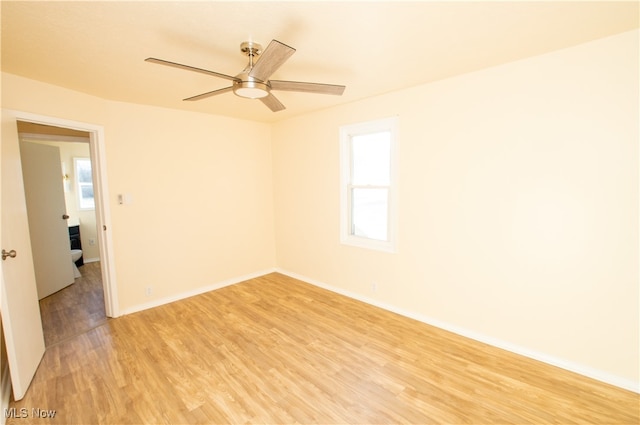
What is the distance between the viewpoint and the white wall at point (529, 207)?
1.98 m

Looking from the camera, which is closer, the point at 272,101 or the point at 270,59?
the point at 270,59

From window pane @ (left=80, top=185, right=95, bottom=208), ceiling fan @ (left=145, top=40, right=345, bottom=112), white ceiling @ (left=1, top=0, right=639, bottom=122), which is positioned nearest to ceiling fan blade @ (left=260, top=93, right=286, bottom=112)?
ceiling fan @ (left=145, top=40, right=345, bottom=112)

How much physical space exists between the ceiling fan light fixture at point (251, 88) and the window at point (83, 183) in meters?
5.28

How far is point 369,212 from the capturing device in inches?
142

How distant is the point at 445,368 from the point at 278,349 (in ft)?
4.66

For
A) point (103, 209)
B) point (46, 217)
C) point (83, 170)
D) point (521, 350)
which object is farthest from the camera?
point (83, 170)

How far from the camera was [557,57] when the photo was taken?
2.10 m

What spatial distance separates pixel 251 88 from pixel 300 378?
84.7 inches

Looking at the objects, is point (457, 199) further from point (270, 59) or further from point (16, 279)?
point (16, 279)

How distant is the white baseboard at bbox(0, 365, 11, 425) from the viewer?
1.81 m

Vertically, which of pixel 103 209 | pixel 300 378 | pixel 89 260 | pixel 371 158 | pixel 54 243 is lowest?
pixel 300 378

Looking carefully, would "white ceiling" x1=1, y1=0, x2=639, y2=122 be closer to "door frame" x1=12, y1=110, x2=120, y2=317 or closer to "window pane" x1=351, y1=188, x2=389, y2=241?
"door frame" x1=12, y1=110, x2=120, y2=317

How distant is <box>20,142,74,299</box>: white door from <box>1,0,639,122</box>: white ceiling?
201cm

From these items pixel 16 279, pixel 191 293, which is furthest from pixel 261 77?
pixel 191 293
